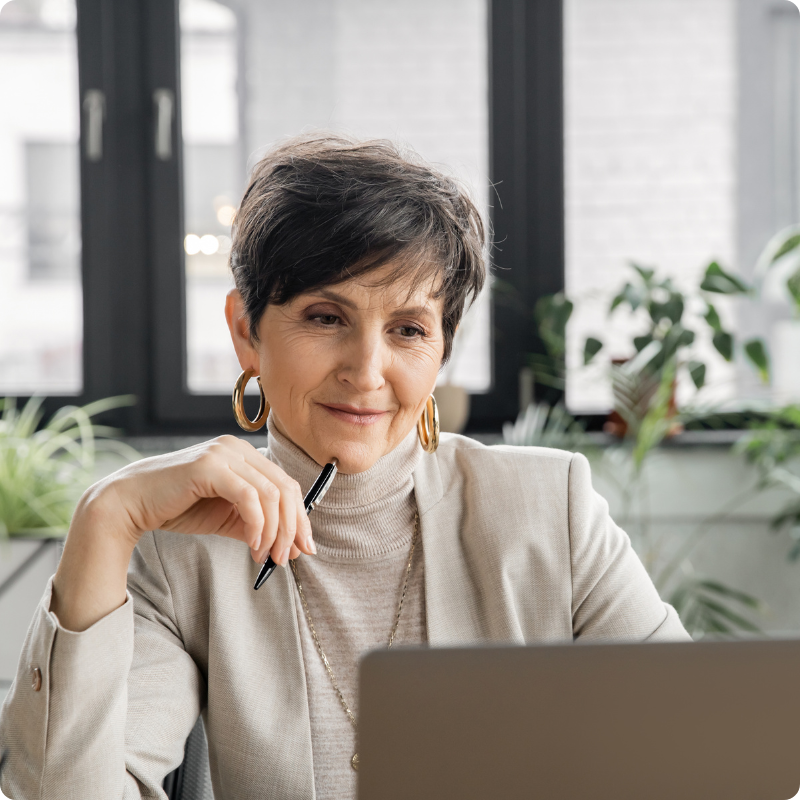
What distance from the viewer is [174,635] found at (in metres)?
1.06

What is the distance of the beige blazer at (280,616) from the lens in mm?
915

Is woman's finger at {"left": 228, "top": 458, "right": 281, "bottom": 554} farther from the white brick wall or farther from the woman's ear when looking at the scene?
the white brick wall

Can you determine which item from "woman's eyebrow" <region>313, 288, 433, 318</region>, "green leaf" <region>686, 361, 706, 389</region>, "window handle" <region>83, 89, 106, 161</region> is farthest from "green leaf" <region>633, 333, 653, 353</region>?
"window handle" <region>83, 89, 106, 161</region>

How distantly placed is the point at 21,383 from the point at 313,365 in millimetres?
1925

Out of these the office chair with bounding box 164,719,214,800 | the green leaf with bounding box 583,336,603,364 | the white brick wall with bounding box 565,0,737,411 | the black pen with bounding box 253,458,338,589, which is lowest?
the office chair with bounding box 164,719,214,800

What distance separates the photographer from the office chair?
108 cm

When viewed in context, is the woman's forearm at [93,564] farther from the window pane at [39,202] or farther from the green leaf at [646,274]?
the window pane at [39,202]

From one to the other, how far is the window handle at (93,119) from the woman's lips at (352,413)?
1.85 m

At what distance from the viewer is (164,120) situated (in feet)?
8.30

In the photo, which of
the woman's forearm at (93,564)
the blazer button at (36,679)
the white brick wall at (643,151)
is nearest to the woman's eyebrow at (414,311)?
the woman's forearm at (93,564)

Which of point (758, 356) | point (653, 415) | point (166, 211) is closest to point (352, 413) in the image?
point (653, 415)

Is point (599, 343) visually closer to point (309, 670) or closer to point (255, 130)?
point (255, 130)

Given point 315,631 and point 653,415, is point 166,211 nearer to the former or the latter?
point 653,415

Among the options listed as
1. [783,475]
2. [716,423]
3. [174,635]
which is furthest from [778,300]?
[174,635]
